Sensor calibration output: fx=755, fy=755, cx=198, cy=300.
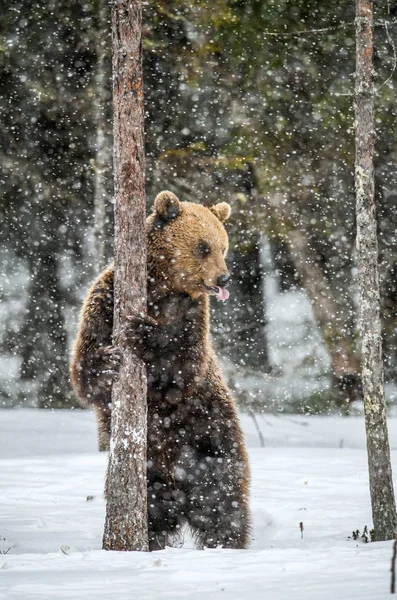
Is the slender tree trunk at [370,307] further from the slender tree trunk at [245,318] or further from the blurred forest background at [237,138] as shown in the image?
the slender tree trunk at [245,318]

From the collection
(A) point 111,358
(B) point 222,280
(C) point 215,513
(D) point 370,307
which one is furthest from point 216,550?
(D) point 370,307

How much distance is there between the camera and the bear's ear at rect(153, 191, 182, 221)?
20.3 feet

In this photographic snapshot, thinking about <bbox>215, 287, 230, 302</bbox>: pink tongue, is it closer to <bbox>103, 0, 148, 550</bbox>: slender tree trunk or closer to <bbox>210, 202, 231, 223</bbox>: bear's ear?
<bbox>103, 0, 148, 550</bbox>: slender tree trunk

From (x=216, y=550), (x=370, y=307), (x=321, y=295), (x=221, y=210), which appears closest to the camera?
(x=216, y=550)

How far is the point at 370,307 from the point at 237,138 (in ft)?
18.5

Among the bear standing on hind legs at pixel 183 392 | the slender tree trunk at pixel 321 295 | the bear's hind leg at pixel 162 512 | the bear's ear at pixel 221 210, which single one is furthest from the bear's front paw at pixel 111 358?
the slender tree trunk at pixel 321 295

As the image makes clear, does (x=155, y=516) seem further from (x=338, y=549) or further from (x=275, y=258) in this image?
(x=275, y=258)

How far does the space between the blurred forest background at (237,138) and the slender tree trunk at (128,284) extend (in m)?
5.97

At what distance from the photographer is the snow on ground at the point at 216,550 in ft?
11.7

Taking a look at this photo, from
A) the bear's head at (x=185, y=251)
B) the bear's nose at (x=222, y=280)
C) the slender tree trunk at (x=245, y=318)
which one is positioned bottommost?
the slender tree trunk at (x=245, y=318)

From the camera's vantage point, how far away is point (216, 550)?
485 cm

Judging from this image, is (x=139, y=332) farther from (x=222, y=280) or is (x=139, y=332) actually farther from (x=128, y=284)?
(x=222, y=280)

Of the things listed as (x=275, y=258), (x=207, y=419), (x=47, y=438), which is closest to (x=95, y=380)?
(x=207, y=419)

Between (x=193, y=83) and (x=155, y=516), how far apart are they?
25.7 feet
